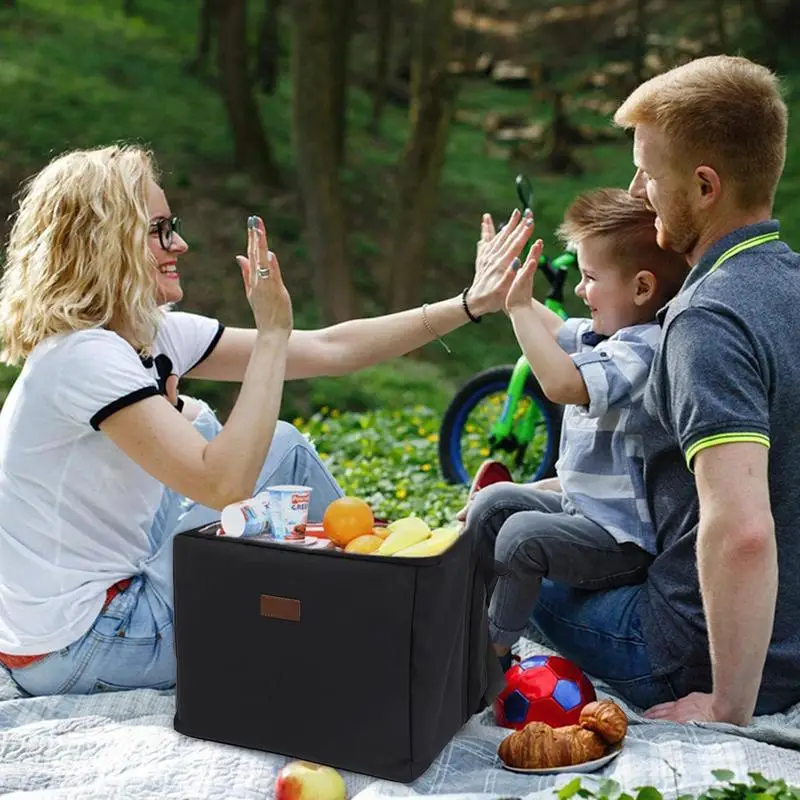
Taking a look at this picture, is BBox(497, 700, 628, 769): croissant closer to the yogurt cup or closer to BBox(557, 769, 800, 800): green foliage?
BBox(557, 769, 800, 800): green foliage

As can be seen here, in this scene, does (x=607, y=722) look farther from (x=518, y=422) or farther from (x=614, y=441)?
(x=518, y=422)

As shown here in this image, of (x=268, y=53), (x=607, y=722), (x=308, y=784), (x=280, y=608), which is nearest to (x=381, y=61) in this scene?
(x=268, y=53)

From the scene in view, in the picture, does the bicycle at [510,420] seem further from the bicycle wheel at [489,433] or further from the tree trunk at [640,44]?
the tree trunk at [640,44]

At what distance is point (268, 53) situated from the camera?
45.3 ft

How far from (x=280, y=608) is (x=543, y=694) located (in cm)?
66

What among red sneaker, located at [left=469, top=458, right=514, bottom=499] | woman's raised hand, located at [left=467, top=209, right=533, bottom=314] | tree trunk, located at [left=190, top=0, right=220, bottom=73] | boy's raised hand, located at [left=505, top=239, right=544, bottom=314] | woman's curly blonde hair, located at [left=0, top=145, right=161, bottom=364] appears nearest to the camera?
woman's curly blonde hair, located at [left=0, top=145, right=161, bottom=364]

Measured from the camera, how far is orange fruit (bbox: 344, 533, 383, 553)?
2.41m

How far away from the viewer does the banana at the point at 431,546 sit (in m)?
2.35

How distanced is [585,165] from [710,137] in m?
11.3

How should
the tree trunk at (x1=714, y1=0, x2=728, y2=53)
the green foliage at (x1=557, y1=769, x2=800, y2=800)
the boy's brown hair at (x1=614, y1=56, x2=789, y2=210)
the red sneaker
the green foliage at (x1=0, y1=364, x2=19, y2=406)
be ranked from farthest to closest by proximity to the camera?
the tree trunk at (x1=714, y1=0, x2=728, y2=53)
the green foliage at (x1=0, y1=364, x2=19, y2=406)
the red sneaker
the boy's brown hair at (x1=614, y1=56, x2=789, y2=210)
the green foliage at (x1=557, y1=769, x2=800, y2=800)

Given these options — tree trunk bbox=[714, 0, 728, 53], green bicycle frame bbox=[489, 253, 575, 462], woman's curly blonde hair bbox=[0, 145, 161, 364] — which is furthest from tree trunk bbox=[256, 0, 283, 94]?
woman's curly blonde hair bbox=[0, 145, 161, 364]

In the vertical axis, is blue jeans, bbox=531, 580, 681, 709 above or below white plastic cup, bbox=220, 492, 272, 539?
below

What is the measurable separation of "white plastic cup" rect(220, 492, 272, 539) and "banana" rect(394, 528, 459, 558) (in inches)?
12.3

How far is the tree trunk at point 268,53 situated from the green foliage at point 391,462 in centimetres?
776
